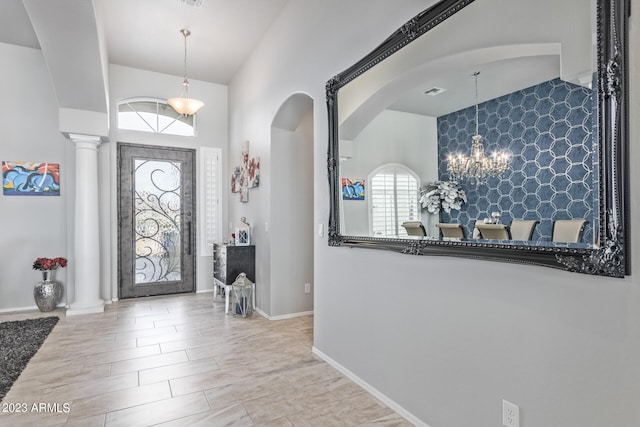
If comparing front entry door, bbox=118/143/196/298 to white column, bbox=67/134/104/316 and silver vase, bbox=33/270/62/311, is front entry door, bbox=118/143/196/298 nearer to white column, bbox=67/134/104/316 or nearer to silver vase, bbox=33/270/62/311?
white column, bbox=67/134/104/316

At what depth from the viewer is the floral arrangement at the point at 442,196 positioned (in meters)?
1.73

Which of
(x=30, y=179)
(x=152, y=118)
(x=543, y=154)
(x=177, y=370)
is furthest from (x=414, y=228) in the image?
(x=30, y=179)

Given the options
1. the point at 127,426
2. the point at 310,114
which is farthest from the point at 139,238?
the point at 127,426

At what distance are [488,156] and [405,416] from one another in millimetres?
1562

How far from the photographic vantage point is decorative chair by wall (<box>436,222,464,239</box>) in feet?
5.72

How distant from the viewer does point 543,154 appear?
4.37ft

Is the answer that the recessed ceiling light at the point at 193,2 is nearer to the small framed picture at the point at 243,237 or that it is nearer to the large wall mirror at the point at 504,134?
the large wall mirror at the point at 504,134

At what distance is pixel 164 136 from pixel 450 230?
503 cm

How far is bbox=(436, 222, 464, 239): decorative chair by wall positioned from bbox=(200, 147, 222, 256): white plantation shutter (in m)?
4.58

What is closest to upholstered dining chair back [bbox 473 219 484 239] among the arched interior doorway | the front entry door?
the arched interior doorway

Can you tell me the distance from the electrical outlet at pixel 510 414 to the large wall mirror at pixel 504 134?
0.62 metres

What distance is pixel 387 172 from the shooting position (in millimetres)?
2168

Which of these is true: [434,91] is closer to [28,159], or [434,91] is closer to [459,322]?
[459,322]

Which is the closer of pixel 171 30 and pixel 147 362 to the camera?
→ pixel 147 362
